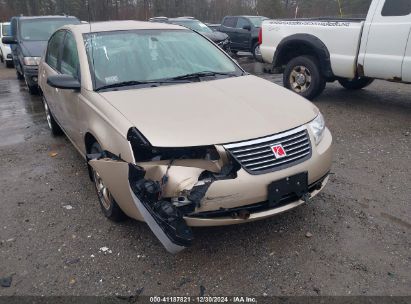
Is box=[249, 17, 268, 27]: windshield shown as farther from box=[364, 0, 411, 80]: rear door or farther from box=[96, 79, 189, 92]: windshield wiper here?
box=[96, 79, 189, 92]: windshield wiper

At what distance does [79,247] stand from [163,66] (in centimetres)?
189

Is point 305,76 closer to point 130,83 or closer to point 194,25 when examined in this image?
point 130,83

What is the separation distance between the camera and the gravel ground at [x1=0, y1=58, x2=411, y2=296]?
2678mm

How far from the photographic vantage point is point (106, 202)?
3438 mm

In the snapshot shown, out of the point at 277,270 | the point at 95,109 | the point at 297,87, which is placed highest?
the point at 95,109

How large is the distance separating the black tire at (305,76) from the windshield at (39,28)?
5.44m

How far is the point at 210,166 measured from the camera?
270 centimetres

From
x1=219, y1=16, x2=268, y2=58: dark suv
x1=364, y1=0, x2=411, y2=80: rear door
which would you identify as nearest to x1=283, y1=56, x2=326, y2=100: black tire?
x1=364, y1=0, x2=411, y2=80: rear door

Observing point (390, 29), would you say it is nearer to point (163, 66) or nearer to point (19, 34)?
point (163, 66)

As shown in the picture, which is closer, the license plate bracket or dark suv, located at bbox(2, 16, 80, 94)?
the license plate bracket

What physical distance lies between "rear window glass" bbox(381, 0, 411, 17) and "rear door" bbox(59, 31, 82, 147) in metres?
4.69

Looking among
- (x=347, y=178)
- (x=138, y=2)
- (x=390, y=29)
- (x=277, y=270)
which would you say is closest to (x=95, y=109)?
(x=277, y=270)

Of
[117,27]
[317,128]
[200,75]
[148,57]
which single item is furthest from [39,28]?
[317,128]

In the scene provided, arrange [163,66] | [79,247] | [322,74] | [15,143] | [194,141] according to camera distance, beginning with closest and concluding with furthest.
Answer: [194,141] < [79,247] < [163,66] < [15,143] < [322,74]
